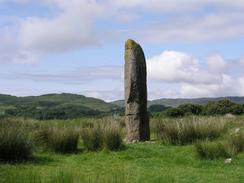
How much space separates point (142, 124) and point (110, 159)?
18.7 feet

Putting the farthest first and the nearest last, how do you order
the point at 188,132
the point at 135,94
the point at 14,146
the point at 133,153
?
1. the point at 135,94
2. the point at 188,132
3. the point at 133,153
4. the point at 14,146

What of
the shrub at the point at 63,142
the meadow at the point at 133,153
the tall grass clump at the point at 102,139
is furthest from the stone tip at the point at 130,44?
the shrub at the point at 63,142

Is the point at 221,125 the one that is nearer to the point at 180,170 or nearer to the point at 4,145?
the point at 180,170

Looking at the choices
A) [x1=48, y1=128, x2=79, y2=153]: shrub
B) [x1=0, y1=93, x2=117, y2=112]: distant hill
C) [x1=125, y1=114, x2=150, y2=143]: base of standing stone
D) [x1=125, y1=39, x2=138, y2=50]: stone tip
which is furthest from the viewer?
[x1=0, y1=93, x2=117, y2=112]: distant hill

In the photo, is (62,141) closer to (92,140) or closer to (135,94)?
(92,140)

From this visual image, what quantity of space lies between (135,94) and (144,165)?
23.1ft

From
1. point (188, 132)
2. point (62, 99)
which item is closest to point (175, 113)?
point (188, 132)

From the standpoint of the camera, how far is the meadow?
38.9ft

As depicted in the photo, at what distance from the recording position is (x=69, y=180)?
7348 millimetres

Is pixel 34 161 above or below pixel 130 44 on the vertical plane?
below

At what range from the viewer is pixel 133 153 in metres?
15.5

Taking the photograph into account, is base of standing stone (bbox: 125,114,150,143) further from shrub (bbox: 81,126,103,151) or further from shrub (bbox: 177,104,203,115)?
shrub (bbox: 177,104,203,115)

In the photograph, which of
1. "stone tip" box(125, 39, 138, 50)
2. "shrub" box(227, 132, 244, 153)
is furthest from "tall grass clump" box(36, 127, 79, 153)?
"stone tip" box(125, 39, 138, 50)

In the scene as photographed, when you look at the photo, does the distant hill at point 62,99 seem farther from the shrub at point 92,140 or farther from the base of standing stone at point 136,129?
the shrub at point 92,140
